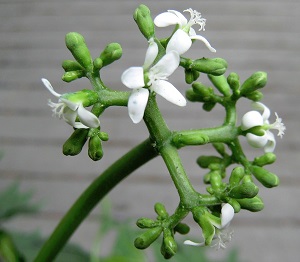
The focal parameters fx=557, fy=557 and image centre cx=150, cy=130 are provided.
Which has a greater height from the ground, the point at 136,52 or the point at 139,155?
the point at 139,155

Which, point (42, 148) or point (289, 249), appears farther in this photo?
point (42, 148)

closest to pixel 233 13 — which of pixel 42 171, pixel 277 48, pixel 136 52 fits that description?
pixel 277 48

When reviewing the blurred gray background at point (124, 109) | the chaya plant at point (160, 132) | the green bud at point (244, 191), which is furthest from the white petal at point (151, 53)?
the blurred gray background at point (124, 109)

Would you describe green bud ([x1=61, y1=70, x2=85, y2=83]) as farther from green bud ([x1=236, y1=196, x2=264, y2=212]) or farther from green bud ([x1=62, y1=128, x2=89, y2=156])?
green bud ([x1=236, y1=196, x2=264, y2=212])

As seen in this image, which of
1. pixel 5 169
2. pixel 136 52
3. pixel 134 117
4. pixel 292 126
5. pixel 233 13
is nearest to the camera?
pixel 134 117

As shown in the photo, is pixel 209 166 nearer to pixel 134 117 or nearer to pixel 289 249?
pixel 134 117

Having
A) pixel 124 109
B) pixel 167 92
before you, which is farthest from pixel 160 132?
pixel 124 109

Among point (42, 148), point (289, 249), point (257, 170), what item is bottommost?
point (289, 249)

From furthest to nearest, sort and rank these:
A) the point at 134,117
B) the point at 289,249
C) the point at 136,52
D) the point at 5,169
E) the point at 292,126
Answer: the point at 136,52, the point at 292,126, the point at 5,169, the point at 289,249, the point at 134,117

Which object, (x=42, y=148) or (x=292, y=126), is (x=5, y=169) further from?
(x=292, y=126)
